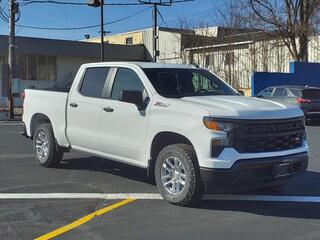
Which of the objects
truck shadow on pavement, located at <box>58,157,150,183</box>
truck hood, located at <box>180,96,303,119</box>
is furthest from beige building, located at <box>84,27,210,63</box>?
truck hood, located at <box>180,96,303,119</box>

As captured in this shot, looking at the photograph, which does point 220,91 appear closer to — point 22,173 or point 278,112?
point 278,112

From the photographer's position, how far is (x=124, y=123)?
8172 millimetres

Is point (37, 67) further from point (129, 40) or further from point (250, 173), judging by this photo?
point (250, 173)

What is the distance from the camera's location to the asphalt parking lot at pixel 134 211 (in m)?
6.12

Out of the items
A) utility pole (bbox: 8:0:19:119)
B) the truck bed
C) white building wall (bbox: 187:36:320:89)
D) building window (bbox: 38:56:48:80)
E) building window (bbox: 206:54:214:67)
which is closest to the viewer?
the truck bed

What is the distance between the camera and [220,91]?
333 inches

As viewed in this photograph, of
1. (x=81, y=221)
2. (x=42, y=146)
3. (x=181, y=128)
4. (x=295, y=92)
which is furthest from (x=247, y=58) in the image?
(x=81, y=221)

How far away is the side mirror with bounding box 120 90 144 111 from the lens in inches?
306

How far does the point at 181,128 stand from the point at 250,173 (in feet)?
3.39

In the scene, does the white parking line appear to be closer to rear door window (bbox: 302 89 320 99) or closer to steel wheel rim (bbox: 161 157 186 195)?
steel wheel rim (bbox: 161 157 186 195)

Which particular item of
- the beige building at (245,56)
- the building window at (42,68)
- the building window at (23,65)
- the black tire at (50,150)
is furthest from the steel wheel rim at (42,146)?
the building window at (42,68)

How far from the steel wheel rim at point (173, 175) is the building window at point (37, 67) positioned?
37.6 metres

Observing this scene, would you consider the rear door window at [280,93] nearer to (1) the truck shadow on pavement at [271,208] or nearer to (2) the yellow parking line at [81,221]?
(1) the truck shadow on pavement at [271,208]

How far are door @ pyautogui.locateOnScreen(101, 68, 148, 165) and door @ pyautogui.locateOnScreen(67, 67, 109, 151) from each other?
0.69 ft
